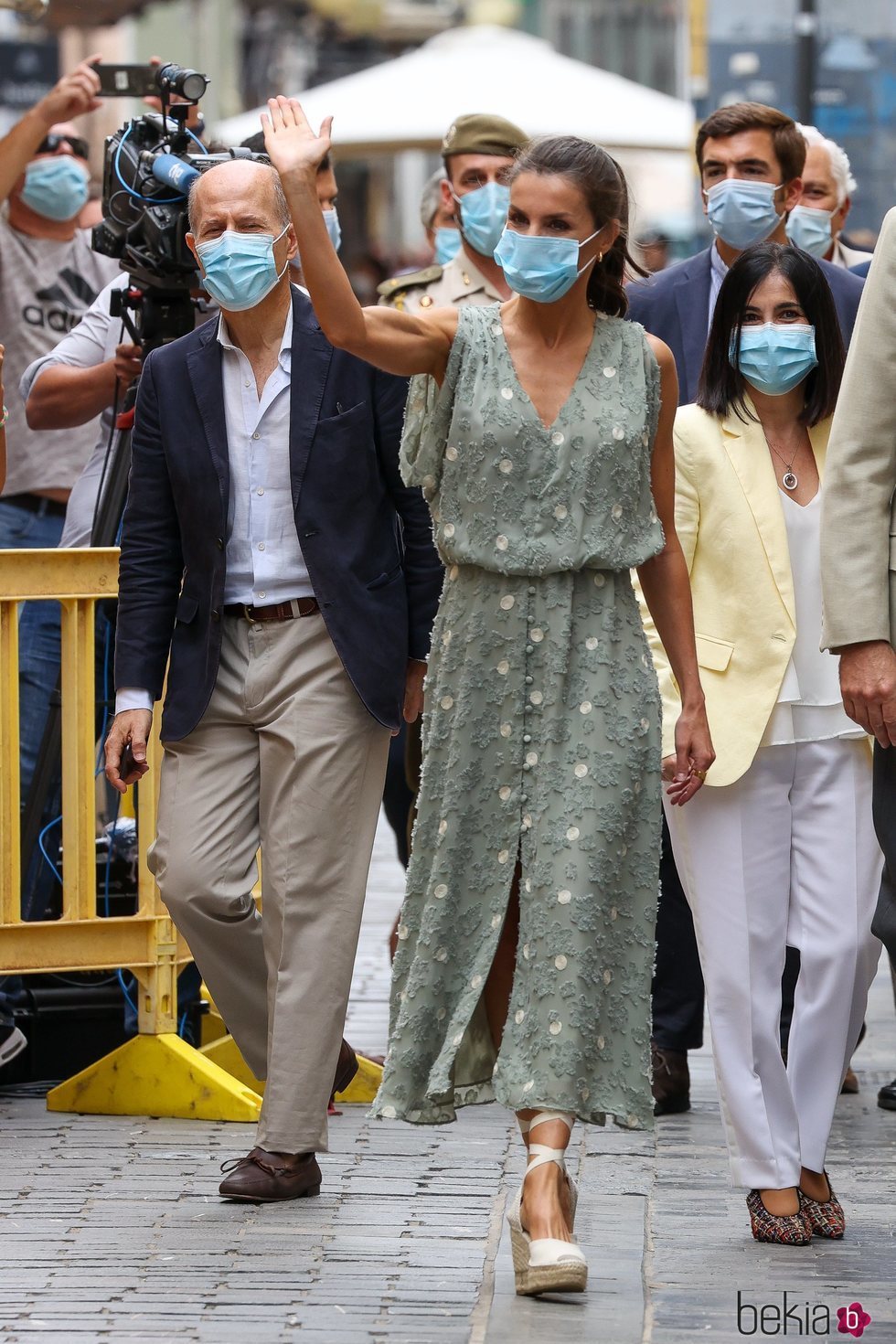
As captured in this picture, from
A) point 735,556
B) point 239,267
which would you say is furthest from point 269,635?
point 735,556

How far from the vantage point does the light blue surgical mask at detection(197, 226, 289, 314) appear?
5.47 metres

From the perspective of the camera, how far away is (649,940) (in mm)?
4977

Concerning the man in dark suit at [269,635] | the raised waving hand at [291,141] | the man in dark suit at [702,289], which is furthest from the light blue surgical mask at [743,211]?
the raised waving hand at [291,141]

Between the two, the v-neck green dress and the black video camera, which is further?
the black video camera

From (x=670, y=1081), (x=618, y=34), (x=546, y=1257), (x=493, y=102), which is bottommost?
(x=670, y=1081)

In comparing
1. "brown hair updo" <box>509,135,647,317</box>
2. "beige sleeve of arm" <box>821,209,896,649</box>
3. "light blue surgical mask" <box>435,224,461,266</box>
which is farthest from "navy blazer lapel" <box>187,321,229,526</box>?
"light blue surgical mask" <box>435,224,461,266</box>

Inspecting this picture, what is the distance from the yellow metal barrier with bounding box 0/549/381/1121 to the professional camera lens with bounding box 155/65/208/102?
1.22 meters

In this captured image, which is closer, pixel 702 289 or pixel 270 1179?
pixel 270 1179

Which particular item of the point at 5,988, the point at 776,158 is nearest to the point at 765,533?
the point at 776,158

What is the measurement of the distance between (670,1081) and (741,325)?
7.20ft

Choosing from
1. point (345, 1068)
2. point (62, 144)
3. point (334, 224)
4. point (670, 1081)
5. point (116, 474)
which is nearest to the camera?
point (345, 1068)

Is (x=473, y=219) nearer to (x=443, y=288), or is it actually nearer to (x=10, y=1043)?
(x=443, y=288)

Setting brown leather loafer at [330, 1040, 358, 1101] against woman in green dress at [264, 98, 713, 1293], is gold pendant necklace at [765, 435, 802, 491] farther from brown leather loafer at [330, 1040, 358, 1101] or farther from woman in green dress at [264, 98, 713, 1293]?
brown leather loafer at [330, 1040, 358, 1101]

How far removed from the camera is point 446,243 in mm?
8812
